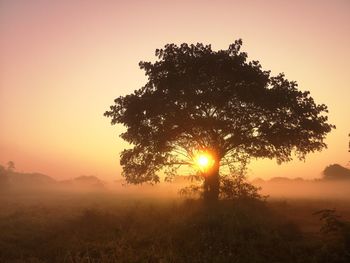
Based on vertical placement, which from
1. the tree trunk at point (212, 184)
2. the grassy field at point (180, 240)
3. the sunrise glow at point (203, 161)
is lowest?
the grassy field at point (180, 240)

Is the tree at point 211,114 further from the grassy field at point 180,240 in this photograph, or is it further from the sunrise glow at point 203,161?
the grassy field at point 180,240

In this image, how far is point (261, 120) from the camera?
2891cm

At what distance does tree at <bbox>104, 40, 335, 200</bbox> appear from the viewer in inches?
1094

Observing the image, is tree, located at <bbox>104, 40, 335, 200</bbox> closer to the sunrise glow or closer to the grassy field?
the sunrise glow

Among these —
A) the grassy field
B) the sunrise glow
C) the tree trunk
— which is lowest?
the grassy field

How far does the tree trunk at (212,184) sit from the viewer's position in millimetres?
28672

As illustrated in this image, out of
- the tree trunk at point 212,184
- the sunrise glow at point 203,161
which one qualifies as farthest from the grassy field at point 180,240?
the sunrise glow at point 203,161

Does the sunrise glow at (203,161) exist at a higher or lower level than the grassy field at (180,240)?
higher

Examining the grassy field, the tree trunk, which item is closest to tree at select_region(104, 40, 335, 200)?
the tree trunk

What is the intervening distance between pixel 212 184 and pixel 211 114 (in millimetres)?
5624

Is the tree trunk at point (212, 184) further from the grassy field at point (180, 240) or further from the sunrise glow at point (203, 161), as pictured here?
the grassy field at point (180, 240)

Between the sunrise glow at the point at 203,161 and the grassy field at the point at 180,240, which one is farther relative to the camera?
the sunrise glow at the point at 203,161

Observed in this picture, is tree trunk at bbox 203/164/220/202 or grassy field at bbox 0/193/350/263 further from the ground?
tree trunk at bbox 203/164/220/202

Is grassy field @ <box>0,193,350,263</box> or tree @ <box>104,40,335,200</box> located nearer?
grassy field @ <box>0,193,350,263</box>
